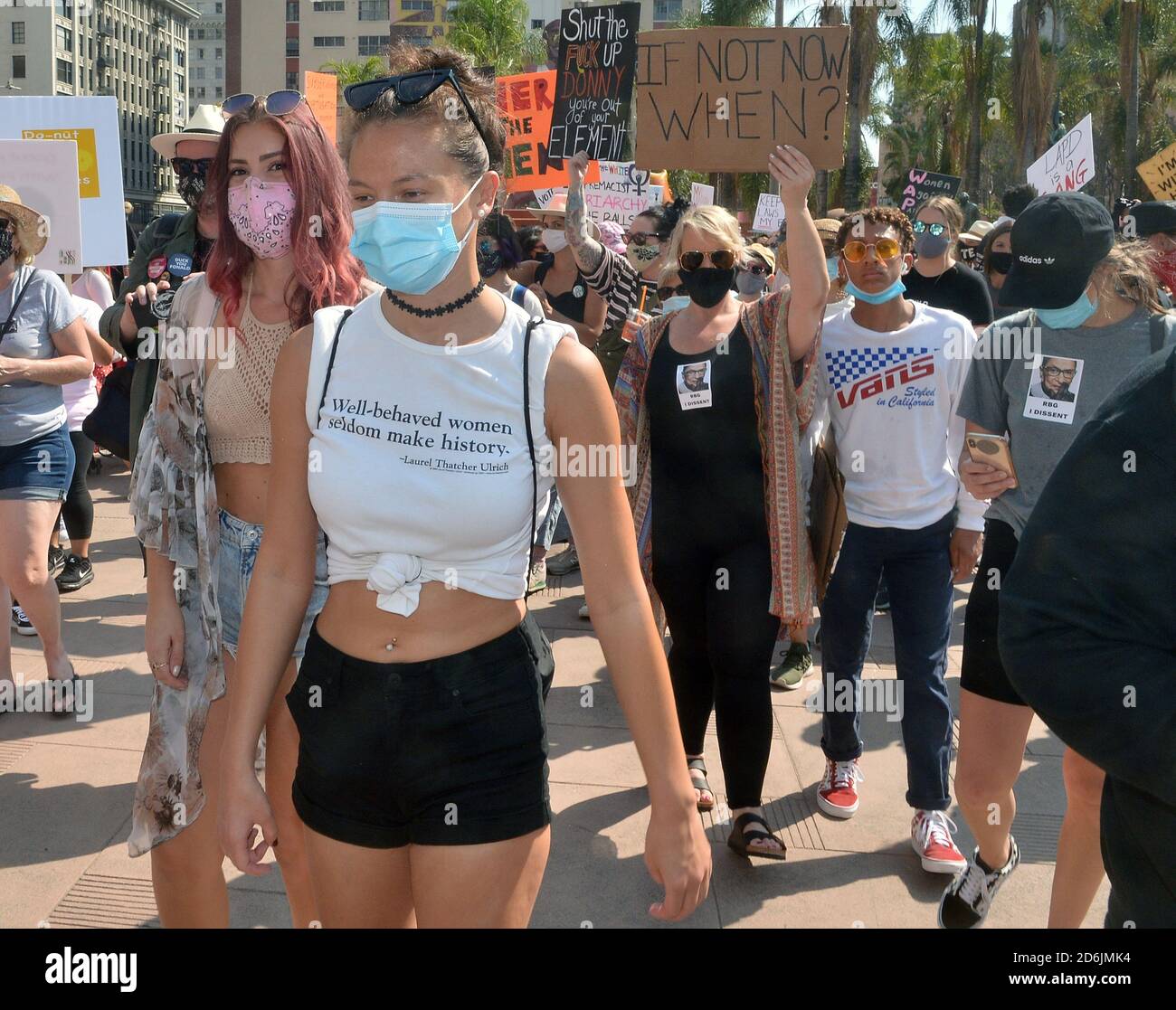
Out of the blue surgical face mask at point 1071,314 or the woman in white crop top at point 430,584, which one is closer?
the woman in white crop top at point 430,584

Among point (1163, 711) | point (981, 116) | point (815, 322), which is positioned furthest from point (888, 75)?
point (1163, 711)

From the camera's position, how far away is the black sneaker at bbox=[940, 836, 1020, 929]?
3.66m

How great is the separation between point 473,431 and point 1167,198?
859 cm

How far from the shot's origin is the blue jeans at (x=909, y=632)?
4.25 meters

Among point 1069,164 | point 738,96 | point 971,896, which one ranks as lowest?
point 971,896

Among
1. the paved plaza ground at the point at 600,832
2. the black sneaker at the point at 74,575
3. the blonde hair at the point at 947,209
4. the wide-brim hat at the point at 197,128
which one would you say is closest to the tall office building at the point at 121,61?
the black sneaker at the point at 74,575

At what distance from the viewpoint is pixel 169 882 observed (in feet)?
9.13

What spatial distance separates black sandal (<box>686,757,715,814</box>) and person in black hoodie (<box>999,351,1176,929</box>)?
2.98m

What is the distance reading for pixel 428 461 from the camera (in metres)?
2.09

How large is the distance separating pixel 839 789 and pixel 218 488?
8.81 feet

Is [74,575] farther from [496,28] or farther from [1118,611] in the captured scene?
[496,28]

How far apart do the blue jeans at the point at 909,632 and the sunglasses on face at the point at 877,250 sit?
0.96m

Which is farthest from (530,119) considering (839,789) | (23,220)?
(839,789)

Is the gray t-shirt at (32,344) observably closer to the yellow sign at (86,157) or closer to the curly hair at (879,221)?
the yellow sign at (86,157)
